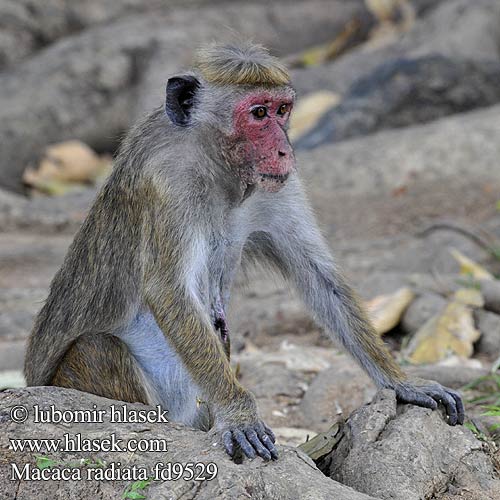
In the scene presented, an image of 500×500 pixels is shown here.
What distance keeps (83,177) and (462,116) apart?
215 inches

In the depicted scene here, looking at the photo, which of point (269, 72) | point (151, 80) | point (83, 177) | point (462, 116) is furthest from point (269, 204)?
point (151, 80)

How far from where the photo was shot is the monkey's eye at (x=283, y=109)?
4.61 m

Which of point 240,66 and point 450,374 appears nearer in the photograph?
point 240,66

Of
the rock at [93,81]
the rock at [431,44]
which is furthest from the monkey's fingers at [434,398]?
the rock at [93,81]

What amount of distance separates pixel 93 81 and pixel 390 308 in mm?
9609

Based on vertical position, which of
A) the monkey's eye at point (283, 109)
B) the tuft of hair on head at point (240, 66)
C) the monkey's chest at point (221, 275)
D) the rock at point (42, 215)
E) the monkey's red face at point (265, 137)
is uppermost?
the rock at point (42, 215)

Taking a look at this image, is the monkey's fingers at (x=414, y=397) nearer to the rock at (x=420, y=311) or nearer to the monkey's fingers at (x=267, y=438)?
the monkey's fingers at (x=267, y=438)

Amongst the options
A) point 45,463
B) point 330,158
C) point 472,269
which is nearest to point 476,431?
point 45,463

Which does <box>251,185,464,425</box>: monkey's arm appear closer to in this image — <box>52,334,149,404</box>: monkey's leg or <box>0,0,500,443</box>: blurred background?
<box>0,0,500,443</box>: blurred background

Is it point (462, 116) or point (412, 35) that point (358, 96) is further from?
point (412, 35)

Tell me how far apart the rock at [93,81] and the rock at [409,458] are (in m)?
11.2

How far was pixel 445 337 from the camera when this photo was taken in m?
6.96

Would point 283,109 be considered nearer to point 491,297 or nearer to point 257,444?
point 257,444

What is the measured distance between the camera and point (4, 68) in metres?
16.9
